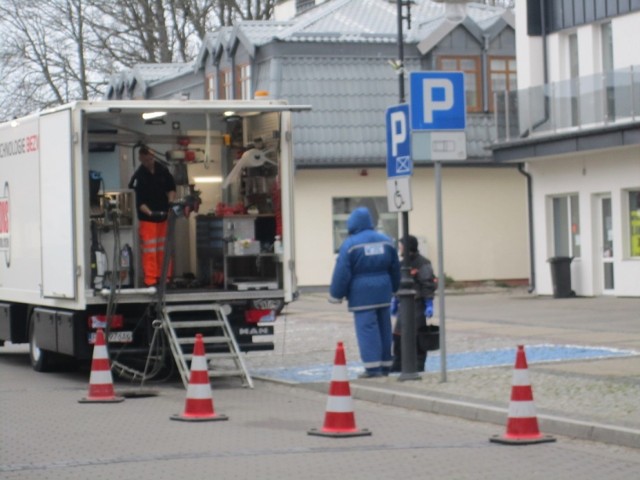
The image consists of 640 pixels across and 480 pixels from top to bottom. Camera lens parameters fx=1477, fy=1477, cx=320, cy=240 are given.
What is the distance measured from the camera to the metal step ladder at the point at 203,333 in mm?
16766

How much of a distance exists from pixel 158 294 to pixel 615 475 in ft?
26.5

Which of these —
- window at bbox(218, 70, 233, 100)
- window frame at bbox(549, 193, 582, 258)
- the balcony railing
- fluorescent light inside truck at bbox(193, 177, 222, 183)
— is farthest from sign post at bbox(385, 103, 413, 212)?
window at bbox(218, 70, 233, 100)

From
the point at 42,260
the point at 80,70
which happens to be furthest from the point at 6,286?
the point at 80,70

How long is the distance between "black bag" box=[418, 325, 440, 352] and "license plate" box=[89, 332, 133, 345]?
11.9 feet

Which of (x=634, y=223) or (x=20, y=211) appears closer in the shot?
(x=20, y=211)

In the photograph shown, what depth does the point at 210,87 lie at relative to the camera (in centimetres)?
4488

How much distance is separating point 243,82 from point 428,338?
26744mm

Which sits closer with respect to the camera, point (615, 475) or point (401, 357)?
point (615, 475)

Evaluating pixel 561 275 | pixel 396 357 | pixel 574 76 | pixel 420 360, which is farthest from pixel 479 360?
pixel 574 76

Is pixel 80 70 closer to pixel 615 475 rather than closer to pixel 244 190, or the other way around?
pixel 244 190

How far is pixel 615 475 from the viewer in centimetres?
1023

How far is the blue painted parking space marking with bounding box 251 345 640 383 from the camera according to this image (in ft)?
56.9

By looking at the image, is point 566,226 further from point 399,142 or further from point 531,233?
point 399,142

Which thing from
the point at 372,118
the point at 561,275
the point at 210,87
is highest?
the point at 210,87
